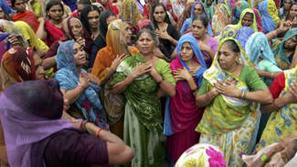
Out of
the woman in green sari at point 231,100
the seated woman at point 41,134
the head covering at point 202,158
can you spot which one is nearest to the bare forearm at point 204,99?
the woman in green sari at point 231,100

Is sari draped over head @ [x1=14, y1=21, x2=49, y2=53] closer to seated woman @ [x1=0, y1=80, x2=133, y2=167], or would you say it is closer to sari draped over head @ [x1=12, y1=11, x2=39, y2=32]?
sari draped over head @ [x1=12, y1=11, x2=39, y2=32]

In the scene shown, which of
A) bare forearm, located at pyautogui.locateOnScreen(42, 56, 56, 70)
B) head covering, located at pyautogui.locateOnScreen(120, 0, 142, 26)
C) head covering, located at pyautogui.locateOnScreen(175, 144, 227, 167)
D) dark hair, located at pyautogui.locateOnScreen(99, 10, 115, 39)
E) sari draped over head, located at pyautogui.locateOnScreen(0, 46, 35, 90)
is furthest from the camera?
head covering, located at pyautogui.locateOnScreen(120, 0, 142, 26)

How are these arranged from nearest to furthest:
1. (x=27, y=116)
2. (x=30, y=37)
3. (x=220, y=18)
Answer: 1. (x=27, y=116)
2. (x=30, y=37)
3. (x=220, y=18)

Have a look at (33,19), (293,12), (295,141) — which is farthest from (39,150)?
(293,12)

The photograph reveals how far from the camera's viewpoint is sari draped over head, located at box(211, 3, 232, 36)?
19.6ft

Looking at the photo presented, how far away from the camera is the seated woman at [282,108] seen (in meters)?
3.09

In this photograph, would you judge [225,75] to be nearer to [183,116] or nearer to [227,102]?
[227,102]

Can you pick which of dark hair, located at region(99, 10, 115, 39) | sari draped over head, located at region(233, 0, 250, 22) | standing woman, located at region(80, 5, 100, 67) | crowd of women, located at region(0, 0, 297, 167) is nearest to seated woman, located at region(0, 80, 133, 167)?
crowd of women, located at region(0, 0, 297, 167)

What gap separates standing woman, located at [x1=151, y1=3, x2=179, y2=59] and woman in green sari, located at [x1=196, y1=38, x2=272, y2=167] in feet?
4.52

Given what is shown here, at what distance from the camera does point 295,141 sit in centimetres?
184

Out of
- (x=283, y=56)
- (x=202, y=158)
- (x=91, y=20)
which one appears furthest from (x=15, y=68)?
(x=283, y=56)

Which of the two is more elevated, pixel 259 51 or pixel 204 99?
pixel 259 51

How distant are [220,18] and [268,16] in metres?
1.01

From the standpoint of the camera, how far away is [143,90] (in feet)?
11.6
